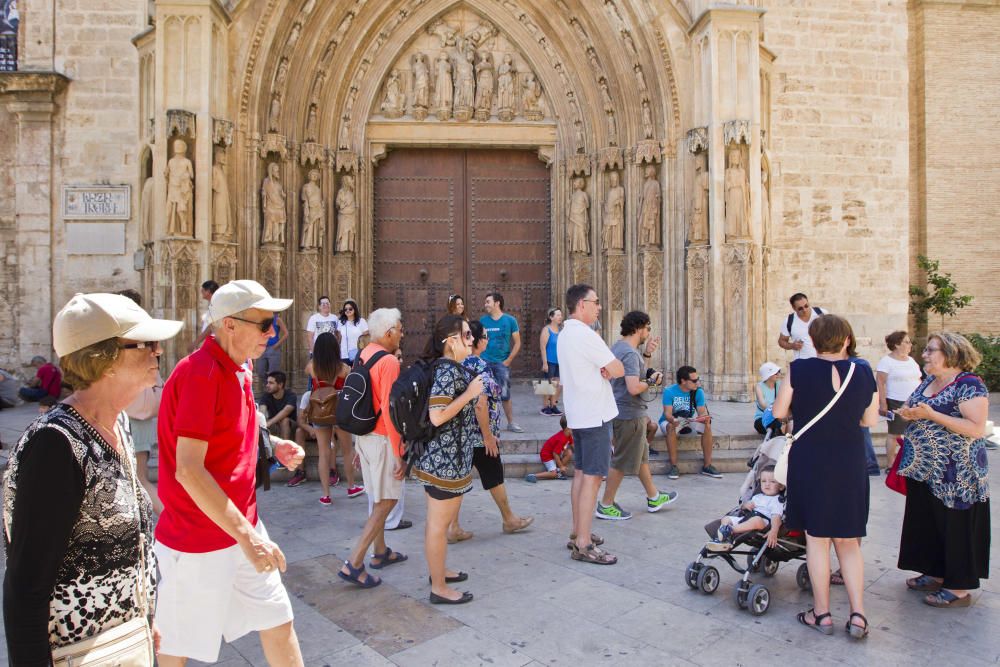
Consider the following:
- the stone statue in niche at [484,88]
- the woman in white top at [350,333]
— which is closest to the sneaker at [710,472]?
the woman in white top at [350,333]

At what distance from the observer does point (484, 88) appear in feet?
39.8

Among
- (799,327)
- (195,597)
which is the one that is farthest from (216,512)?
(799,327)

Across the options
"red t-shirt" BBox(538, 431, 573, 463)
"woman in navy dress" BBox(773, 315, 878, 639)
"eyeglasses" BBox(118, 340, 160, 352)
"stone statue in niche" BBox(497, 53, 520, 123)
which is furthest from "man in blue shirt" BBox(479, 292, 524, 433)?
"eyeglasses" BBox(118, 340, 160, 352)

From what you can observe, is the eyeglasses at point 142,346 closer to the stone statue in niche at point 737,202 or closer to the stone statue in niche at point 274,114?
the stone statue in niche at point 737,202

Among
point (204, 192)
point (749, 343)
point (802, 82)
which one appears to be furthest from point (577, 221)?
point (204, 192)

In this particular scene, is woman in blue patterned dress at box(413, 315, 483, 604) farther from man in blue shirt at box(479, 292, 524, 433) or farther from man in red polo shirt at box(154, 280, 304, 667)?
man in blue shirt at box(479, 292, 524, 433)

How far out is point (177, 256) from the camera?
30.7 feet

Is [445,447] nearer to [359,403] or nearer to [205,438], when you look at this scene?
[359,403]

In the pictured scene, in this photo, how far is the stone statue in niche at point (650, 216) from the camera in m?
11.2

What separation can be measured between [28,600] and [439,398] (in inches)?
95.7

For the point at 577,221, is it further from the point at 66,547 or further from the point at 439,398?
the point at 66,547

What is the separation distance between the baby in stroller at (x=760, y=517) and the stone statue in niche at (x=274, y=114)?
9.23 meters

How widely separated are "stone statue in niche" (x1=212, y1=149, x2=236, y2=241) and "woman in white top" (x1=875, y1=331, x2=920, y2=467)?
8.44 metres

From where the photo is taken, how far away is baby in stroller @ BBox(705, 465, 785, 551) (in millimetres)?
3984
